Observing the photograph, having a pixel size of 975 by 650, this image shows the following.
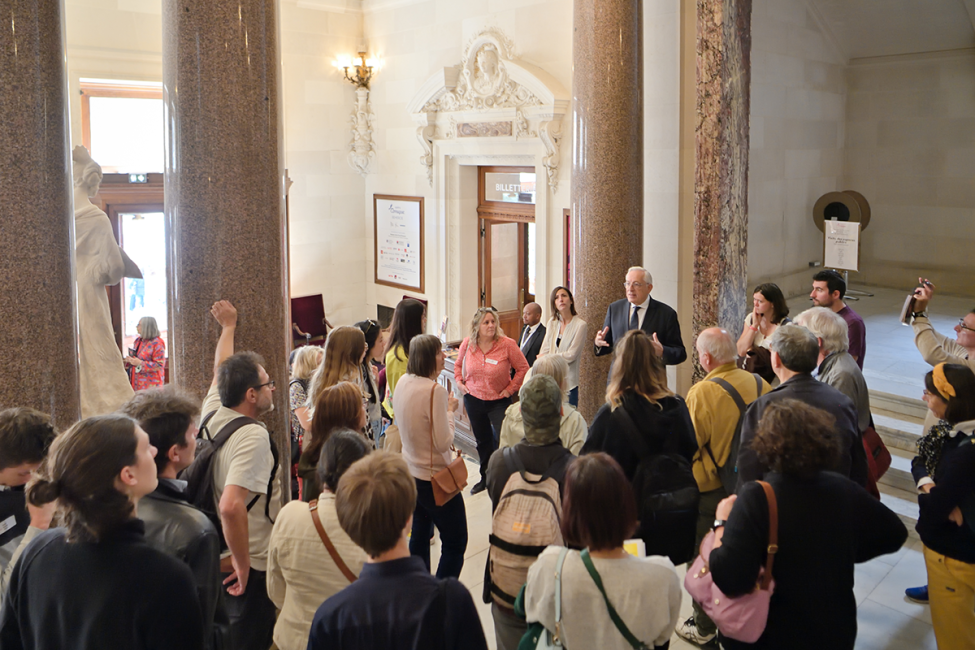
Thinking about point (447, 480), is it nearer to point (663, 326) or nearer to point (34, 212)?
point (663, 326)

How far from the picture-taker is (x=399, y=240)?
1020 cm

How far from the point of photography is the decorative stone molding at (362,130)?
10.3 m

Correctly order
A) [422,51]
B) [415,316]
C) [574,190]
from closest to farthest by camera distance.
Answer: [415,316] < [574,190] < [422,51]

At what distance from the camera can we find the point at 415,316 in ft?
13.5

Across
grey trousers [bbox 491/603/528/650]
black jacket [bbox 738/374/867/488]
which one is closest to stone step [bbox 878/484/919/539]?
black jacket [bbox 738/374/867/488]

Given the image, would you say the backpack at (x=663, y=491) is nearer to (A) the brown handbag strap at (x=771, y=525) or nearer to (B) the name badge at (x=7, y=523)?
(A) the brown handbag strap at (x=771, y=525)

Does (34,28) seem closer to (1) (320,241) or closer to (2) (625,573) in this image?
(2) (625,573)

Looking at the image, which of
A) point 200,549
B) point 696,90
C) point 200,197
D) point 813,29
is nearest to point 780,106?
point 813,29

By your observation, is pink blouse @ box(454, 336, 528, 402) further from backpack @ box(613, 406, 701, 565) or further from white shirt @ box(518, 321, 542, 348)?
backpack @ box(613, 406, 701, 565)

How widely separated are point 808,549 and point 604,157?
3468mm

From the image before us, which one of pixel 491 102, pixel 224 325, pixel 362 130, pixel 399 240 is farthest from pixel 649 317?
pixel 362 130

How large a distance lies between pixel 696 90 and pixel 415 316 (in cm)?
312

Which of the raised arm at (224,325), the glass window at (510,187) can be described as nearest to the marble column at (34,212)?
the raised arm at (224,325)

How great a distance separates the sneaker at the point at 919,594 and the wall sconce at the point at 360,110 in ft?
27.7
